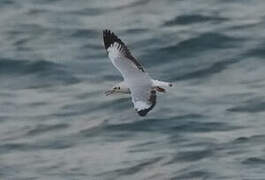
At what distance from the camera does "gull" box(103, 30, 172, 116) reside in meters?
11.6

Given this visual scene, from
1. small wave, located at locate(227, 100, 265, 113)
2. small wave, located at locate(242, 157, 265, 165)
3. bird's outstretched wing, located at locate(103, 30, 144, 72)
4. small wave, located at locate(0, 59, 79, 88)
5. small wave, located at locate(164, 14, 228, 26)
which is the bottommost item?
small wave, located at locate(242, 157, 265, 165)

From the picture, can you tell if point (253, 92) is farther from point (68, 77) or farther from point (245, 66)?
point (68, 77)

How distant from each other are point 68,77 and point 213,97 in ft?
7.02

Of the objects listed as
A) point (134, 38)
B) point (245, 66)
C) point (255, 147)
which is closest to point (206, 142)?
point (255, 147)

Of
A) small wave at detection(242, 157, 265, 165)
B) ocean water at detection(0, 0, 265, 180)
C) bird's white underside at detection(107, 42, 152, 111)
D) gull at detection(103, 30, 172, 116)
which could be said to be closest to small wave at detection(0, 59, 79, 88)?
ocean water at detection(0, 0, 265, 180)

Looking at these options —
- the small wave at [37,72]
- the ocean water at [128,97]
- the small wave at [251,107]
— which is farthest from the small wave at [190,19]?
the small wave at [251,107]

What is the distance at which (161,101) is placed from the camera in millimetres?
16578

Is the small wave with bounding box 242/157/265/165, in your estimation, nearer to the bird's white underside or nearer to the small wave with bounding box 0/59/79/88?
the bird's white underside

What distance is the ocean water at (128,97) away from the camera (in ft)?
49.1

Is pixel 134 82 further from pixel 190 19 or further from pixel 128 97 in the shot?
pixel 190 19

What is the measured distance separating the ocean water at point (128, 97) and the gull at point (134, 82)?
2328 mm

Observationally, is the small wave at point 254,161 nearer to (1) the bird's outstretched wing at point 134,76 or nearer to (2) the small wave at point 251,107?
(2) the small wave at point 251,107

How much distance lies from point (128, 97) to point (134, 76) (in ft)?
15.2

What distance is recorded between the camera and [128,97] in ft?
55.3
